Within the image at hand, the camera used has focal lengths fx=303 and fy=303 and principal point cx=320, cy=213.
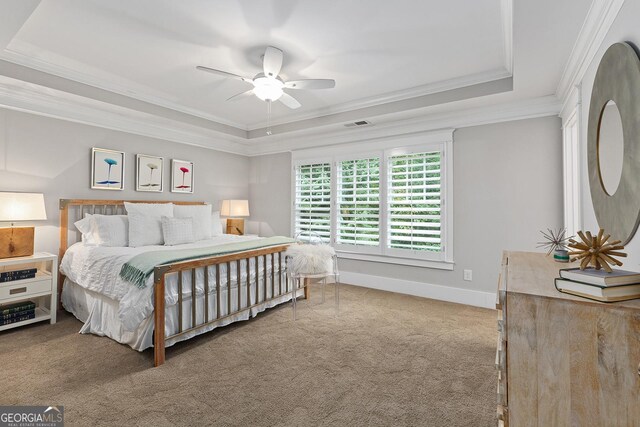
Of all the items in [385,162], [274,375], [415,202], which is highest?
[385,162]

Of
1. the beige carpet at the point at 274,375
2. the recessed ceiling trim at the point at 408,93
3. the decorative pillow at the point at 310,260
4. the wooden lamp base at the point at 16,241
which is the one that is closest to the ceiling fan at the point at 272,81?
the recessed ceiling trim at the point at 408,93

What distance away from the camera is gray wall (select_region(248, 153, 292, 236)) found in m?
5.38

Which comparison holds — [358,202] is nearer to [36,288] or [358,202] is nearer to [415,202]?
[415,202]

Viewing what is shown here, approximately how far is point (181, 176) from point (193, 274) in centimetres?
256

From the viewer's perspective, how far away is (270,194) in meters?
5.59

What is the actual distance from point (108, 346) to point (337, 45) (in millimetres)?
3282

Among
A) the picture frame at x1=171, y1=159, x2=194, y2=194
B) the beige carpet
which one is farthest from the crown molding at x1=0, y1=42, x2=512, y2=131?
the beige carpet

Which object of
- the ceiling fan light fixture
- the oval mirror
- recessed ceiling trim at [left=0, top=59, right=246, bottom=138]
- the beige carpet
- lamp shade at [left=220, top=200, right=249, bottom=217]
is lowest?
the beige carpet

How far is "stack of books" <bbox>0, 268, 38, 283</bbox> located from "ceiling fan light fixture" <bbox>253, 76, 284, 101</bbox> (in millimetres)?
2794

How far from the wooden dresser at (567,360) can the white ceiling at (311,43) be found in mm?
1815

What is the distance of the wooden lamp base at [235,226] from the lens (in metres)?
5.23

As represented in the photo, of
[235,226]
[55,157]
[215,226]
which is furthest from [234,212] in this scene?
[55,157]

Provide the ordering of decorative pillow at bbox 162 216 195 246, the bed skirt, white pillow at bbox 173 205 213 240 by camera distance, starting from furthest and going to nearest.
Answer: white pillow at bbox 173 205 213 240
decorative pillow at bbox 162 216 195 246
the bed skirt

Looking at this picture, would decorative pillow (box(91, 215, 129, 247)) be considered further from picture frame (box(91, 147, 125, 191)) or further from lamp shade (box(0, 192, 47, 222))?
picture frame (box(91, 147, 125, 191))
